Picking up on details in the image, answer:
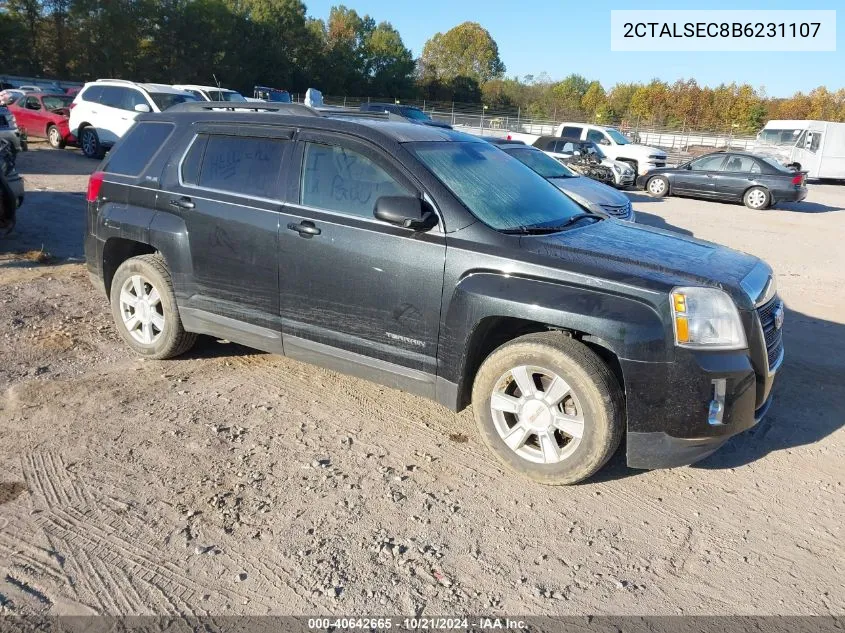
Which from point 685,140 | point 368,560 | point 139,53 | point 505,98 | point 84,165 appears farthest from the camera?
point 505,98

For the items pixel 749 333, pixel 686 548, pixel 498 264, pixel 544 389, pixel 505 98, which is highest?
pixel 505 98

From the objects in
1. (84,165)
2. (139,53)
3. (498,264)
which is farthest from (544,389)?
(139,53)

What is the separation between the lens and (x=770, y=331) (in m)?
3.83

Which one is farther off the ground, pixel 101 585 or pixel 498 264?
pixel 498 264

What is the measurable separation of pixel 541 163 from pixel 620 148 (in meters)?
11.0

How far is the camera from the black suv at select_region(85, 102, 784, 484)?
3.46 meters

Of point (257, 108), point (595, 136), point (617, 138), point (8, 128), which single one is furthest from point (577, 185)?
point (617, 138)

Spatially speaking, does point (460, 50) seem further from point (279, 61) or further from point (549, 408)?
point (549, 408)

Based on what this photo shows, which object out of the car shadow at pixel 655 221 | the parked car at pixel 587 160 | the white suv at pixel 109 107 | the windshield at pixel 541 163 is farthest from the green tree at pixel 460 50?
the windshield at pixel 541 163

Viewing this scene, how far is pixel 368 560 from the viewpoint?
121 inches

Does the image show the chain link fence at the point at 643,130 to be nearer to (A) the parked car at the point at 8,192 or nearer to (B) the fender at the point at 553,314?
(A) the parked car at the point at 8,192

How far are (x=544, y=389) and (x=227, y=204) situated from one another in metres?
2.50

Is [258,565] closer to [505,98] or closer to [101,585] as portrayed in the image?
[101,585]

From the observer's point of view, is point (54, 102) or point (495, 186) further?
point (54, 102)
